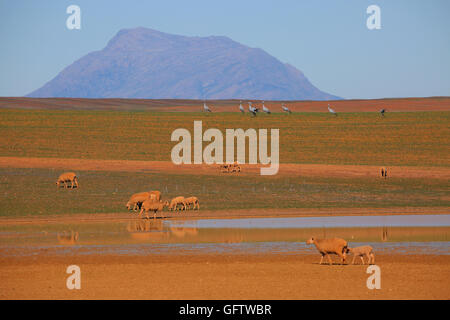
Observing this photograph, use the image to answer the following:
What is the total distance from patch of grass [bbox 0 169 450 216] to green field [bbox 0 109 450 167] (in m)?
12.9

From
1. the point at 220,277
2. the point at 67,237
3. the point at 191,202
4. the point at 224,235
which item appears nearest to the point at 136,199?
the point at 191,202

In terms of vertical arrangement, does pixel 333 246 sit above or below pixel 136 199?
below

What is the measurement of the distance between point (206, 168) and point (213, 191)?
11903 mm

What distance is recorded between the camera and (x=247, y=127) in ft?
266

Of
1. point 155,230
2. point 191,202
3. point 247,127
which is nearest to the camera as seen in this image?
point 155,230

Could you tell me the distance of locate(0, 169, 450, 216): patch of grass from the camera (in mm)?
40656

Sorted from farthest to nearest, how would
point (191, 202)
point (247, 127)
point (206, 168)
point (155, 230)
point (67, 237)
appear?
point (247, 127)
point (206, 168)
point (191, 202)
point (155, 230)
point (67, 237)

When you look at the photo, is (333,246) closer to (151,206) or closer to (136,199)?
(151,206)

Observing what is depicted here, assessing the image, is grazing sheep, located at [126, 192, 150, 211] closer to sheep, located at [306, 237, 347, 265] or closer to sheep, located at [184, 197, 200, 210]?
sheep, located at [184, 197, 200, 210]

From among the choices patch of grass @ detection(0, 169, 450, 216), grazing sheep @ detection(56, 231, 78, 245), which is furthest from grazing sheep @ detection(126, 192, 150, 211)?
grazing sheep @ detection(56, 231, 78, 245)

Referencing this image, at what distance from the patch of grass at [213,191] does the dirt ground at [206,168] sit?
8.37 feet

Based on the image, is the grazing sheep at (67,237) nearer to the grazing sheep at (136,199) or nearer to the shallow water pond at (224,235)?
the shallow water pond at (224,235)
